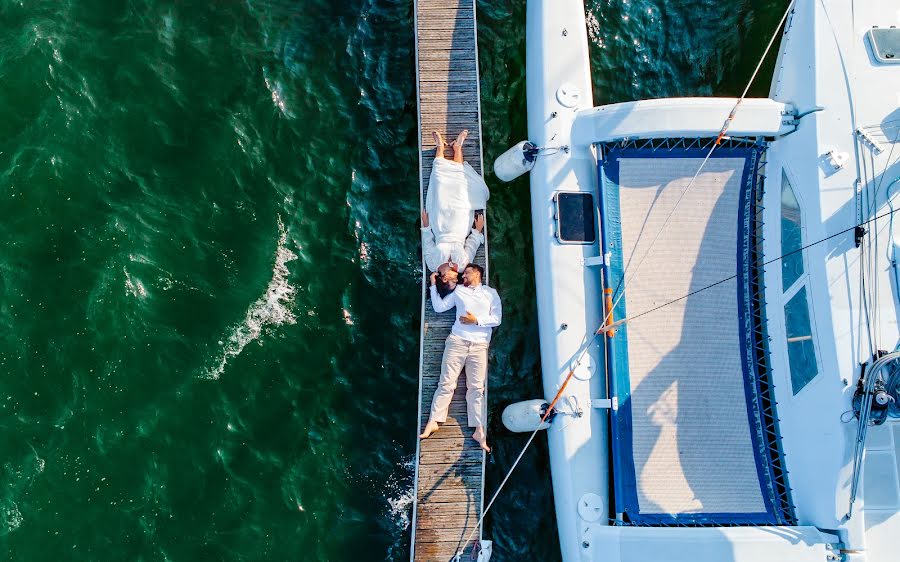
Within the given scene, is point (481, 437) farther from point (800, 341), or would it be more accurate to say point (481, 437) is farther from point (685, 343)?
point (800, 341)

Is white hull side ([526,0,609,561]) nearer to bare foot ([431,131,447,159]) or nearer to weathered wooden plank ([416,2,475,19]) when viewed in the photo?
weathered wooden plank ([416,2,475,19])

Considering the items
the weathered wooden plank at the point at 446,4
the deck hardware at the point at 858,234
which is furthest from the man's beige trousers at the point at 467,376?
the weathered wooden plank at the point at 446,4

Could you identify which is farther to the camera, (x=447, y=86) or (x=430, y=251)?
(x=447, y=86)

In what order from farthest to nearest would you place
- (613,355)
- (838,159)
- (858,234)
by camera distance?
(613,355), (838,159), (858,234)

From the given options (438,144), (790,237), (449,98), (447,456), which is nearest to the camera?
(790,237)

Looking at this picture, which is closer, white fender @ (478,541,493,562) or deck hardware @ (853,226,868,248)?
deck hardware @ (853,226,868,248)

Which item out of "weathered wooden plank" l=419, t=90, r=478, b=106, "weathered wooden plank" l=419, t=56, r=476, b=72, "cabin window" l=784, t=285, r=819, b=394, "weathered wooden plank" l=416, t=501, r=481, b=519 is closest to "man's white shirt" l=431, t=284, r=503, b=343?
"weathered wooden plank" l=416, t=501, r=481, b=519

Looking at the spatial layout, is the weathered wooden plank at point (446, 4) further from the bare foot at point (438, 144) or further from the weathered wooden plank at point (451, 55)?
the bare foot at point (438, 144)

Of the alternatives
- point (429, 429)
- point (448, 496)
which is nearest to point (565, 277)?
point (429, 429)
